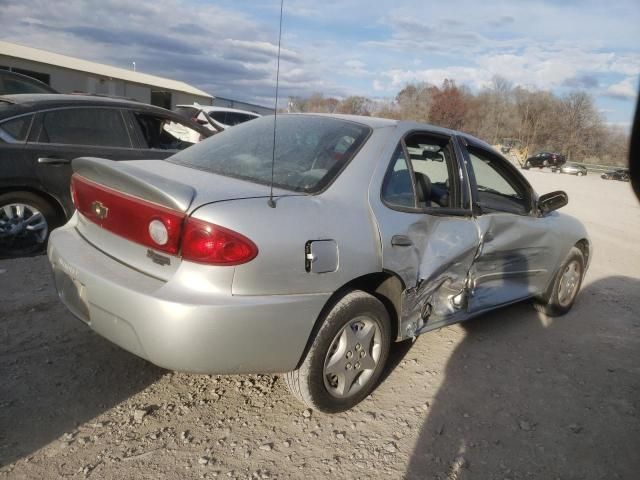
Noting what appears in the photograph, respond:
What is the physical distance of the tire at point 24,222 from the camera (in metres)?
4.45

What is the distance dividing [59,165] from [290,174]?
2.99 meters

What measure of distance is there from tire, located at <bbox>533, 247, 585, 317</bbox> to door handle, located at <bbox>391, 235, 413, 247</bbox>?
7.67 ft

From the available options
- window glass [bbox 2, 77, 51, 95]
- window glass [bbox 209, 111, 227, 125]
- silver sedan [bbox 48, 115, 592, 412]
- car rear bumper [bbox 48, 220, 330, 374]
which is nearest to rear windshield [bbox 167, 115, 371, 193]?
silver sedan [bbox 48, 115, 592, 412]

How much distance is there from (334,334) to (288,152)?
106 cm

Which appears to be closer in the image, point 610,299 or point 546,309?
point 546,309

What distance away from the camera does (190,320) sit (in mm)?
2051

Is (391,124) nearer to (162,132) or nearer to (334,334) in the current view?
(334,334)

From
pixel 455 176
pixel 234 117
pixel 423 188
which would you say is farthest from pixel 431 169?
pixel 234 117

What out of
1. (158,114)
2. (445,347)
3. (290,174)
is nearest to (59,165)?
(158,114)

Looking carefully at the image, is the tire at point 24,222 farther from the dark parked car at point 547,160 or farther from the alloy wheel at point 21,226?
the dark parked car at point 547,160

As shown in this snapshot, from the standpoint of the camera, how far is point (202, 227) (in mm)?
2074

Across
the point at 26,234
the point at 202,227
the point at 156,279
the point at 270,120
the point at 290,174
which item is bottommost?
the point at 26,234

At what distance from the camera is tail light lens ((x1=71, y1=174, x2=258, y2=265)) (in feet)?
6.82

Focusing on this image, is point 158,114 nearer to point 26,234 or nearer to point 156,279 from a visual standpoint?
point 26,234
